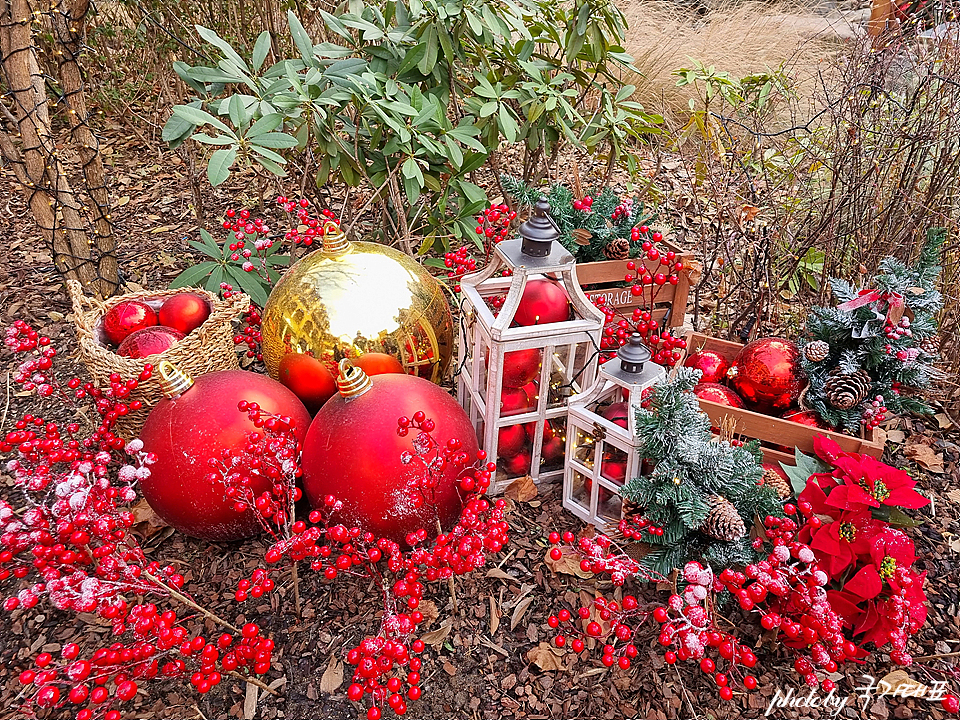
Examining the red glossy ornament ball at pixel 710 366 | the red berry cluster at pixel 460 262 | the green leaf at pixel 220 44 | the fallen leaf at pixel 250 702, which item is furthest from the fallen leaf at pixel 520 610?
the green leaf at pixel 220 44

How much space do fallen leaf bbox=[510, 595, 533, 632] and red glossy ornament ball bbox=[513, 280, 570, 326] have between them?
0.73 metres

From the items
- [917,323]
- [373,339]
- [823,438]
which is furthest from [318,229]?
[917,323]

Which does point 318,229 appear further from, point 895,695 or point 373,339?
point 895,695

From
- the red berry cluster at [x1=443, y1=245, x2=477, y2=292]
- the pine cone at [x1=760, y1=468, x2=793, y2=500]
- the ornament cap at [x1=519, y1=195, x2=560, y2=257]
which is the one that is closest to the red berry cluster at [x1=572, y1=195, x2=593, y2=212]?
the red berry cluster at [x1=443, y1=245, x2=477, y2=292]

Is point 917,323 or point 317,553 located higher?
point 917,323

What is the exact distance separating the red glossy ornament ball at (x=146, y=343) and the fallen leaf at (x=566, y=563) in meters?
1.23

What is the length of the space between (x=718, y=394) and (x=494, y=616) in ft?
2.98

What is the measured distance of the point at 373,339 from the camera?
189 centimetres

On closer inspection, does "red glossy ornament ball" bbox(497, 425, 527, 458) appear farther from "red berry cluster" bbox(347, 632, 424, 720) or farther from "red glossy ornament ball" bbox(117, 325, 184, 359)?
"red glossy ornament ball" bbox(117, 325, 184, 359)

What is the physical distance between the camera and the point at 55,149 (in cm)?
238

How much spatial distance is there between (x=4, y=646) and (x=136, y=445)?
2.40ft

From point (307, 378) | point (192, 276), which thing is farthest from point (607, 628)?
point (192, 276)

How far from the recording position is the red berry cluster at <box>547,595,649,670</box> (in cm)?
134

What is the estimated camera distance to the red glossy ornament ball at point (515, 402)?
1813 millimetres
